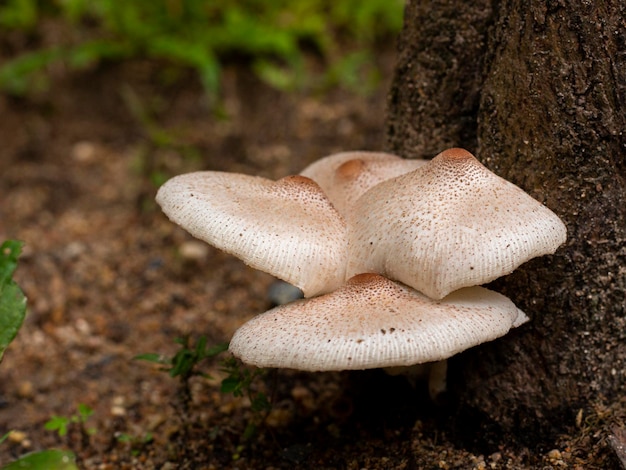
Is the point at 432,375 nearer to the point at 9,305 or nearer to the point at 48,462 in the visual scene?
the point at 48,462

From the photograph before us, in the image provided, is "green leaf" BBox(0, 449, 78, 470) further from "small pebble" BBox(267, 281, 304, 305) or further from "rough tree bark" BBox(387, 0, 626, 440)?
"small pebble" BBox(267, 281, 304, 305)

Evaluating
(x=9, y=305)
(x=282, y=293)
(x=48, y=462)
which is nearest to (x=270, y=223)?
(x=48, y=462)

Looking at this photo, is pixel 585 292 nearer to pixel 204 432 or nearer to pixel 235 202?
pixel 235 202

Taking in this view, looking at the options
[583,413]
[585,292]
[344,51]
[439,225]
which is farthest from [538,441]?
[344,51]

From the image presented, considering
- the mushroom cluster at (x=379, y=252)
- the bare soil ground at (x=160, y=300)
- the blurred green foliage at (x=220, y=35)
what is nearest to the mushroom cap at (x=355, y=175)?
the mushroom cluster at (x=379, y=252)

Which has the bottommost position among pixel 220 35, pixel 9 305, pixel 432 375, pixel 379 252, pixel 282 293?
pixel 282 293

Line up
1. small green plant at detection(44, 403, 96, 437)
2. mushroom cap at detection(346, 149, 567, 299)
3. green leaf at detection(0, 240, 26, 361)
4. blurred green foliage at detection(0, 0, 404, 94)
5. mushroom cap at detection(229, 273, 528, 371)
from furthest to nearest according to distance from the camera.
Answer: blurred green foliage at detection(0, 0, 404, 94) < small green plant at detection(44, 403, 96, 437) < green leaf at detection(0, 240, 26, 361) < mushroom cap at detection(346, 149, 567, 299) < mushroom cap at detection(229, 273, 528, 371)

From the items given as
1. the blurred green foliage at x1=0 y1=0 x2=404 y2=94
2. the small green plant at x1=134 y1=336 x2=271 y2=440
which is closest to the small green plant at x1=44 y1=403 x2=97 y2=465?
the small green plant at x1=134 y1=336 x2=271 y2=440
